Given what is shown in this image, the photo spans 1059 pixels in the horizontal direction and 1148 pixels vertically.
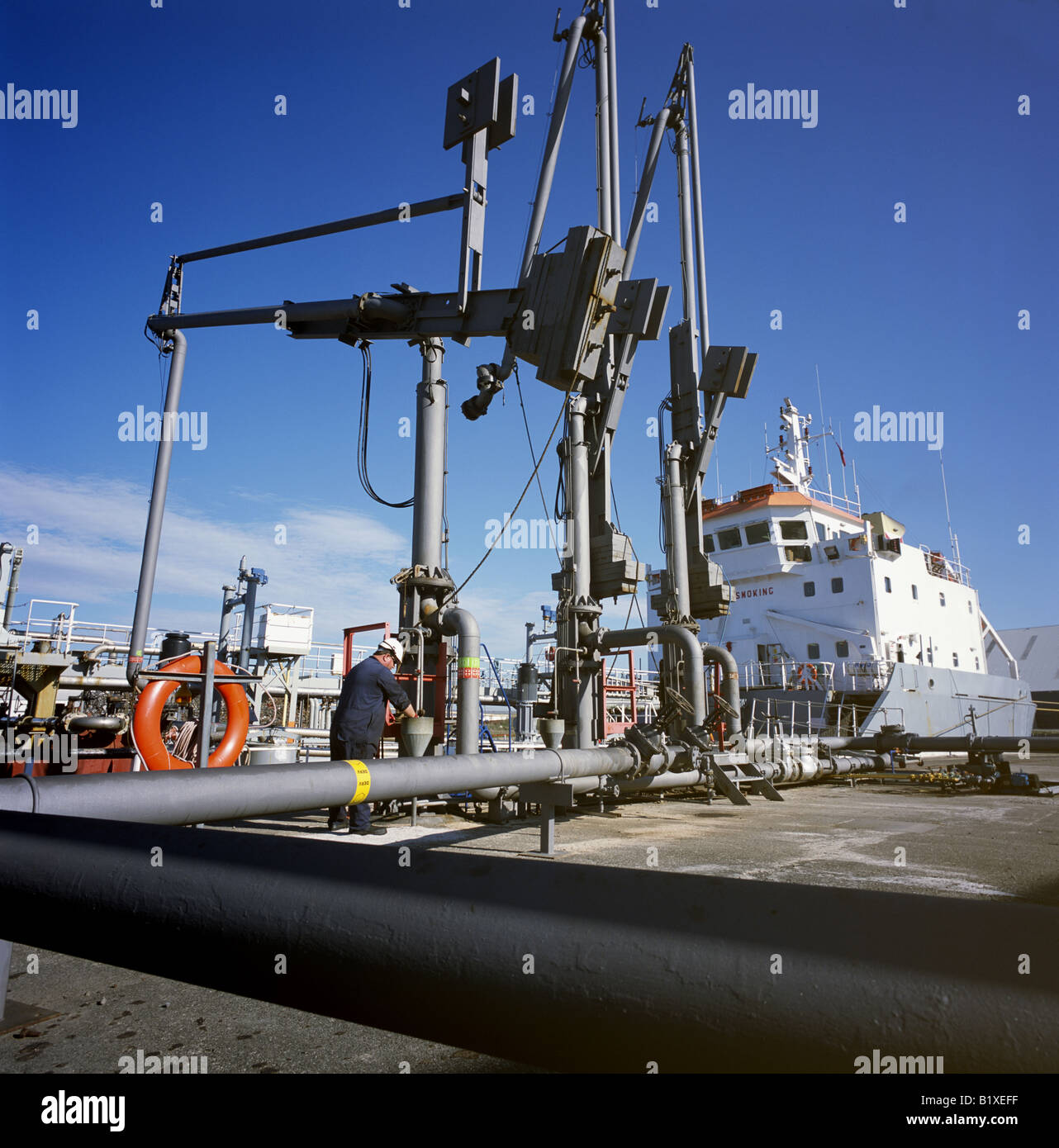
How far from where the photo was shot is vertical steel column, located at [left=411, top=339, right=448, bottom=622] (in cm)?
895

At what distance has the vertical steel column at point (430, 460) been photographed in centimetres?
895

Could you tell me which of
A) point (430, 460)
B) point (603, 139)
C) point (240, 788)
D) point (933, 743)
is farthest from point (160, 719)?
point (933, 743)

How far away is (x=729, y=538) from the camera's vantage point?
88.4ft

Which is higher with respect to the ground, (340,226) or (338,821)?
(340,226)

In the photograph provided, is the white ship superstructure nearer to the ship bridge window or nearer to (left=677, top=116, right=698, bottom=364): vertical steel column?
the ship bridge window

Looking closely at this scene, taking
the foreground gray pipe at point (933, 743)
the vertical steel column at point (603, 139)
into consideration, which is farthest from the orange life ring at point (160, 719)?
the vertical steel column at point (603, 139)

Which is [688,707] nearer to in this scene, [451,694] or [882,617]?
[451,694]

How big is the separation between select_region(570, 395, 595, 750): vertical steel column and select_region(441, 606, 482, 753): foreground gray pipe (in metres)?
2.99

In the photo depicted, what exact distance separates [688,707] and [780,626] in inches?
647

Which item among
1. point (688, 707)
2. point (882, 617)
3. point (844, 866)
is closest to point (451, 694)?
point (688, 707)

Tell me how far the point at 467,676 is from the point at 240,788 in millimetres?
5276

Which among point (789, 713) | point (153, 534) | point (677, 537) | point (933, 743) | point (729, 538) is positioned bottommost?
point (933, 743)

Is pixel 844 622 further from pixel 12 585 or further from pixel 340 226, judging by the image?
pixel 12 585

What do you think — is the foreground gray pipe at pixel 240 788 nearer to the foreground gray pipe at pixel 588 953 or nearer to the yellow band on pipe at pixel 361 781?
the yellow band on pipe at pixel 361 781
